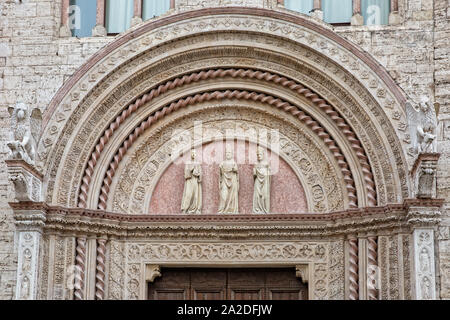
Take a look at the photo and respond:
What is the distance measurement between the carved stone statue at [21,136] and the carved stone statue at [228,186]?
2933 millimetres

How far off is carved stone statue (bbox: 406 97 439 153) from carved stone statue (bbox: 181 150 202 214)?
3411 mm

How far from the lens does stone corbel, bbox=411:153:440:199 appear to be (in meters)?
14.9

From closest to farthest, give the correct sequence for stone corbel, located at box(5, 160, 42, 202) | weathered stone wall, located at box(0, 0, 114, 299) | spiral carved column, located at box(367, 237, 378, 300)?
stone corbel, located at box(5, 160, 42, 202), spiral carved column, located at box(367, 237, 378, 300), weathered stone wall, located at box(0, 0, 114, 299)

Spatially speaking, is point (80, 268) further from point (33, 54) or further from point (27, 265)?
point (33, 54)

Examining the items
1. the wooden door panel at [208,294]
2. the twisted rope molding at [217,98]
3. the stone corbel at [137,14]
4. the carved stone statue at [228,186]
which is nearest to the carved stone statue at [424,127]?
the twisted rope molding at [217,98]

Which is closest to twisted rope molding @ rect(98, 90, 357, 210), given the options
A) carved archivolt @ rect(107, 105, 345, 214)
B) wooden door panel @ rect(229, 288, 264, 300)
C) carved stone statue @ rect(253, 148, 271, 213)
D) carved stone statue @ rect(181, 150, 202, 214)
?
carved archivolt @ rect(107, 105, 345, 214)

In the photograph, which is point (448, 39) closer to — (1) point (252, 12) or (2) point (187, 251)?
(1) point (252, 12)

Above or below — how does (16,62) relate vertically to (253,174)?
above

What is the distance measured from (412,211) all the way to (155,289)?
13.8 ft

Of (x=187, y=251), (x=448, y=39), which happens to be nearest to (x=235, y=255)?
(x=187, y=251)

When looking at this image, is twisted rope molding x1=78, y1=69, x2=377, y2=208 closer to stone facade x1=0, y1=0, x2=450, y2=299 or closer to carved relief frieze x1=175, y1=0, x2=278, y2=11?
stone facade x1=0, y1=0, x2=450, y2=299

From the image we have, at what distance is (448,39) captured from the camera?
16234 mm

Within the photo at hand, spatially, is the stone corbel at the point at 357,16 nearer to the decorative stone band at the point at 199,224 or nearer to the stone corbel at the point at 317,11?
the stone corbel at the point at 317,11

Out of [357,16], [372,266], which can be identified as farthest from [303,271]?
[357,16]
